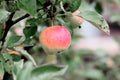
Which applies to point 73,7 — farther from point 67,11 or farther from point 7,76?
point 7,76

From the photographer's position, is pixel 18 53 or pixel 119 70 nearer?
pixel 18 53

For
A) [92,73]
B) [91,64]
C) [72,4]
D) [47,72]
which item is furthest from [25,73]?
[91,64]

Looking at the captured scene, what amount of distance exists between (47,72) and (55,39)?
490 millimetres

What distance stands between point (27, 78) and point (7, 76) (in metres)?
0.21

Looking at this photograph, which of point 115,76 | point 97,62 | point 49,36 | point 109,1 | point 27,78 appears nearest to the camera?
point 49,36

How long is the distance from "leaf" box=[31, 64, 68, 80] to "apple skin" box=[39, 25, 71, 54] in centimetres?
45

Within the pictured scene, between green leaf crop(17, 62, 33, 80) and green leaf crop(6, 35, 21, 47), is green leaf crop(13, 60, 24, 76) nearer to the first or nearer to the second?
green leaf crop(17, 62, 33, 80)

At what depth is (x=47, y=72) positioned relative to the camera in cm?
163

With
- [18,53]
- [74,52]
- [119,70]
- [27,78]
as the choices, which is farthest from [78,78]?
[18,53]

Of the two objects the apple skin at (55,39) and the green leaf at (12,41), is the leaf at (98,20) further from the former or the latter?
the green leaf at (12,41)

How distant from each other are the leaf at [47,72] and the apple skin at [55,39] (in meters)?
0.45

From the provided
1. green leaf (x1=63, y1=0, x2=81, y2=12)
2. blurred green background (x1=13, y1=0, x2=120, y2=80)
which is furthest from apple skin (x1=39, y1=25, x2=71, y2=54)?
blurred green background (x1=13, y1=0, x2=120, y2=80)

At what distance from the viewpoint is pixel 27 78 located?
4.96 ft

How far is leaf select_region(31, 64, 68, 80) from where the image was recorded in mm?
1607
